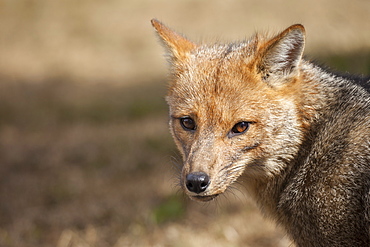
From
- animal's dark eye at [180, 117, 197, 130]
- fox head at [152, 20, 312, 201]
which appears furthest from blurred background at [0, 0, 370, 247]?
fox head at [152, 20, 312, 201]

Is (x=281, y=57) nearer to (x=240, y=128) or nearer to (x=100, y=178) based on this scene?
(x=240, y=128)

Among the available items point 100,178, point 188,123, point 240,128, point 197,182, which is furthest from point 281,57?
point 100,178

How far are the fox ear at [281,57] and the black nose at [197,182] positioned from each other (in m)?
1.24

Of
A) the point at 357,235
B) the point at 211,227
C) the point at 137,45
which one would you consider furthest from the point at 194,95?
the point at 137,45

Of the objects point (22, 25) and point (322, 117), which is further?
point (22, 25)

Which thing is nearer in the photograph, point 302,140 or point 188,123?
point 302,140

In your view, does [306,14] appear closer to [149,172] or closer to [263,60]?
[149,172]

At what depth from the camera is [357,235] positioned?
393 cm

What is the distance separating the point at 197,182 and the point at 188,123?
0.82 meters

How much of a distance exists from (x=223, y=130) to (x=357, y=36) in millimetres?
8095

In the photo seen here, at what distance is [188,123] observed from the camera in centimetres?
476

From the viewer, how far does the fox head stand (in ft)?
14.4

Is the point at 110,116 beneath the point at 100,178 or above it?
beneath

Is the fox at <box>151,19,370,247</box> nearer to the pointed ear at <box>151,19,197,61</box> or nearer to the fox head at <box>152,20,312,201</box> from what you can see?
the fox head at <box>152,20,312,201</box>
